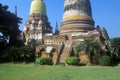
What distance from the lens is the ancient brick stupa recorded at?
32.9 meters

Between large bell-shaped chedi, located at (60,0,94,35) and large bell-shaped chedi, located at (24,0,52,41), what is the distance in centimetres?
705

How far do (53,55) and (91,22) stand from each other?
11.3 m

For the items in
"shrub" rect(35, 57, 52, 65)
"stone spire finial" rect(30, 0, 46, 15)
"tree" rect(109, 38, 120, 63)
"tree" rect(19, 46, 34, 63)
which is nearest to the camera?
"shrub" rect(35, 57, 52, 65)

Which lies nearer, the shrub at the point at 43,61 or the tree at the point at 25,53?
the shrub at the point at 43,61

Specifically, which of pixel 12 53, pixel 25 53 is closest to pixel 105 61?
pixel 25 53

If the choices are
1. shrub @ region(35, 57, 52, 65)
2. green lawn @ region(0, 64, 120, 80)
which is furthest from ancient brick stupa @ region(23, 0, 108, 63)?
green lawn @ region(0, 64, 120, 80)

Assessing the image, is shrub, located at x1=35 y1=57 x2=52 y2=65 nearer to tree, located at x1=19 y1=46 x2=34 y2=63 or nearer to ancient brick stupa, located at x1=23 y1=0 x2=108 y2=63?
ancient brick stupa, located at x1=23 y1=0 x2=108 y2=63

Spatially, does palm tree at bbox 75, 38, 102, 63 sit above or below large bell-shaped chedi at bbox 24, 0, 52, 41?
below

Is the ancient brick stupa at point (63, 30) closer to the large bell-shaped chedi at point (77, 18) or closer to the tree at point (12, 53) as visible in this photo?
the large bell-shaped chedi at point (77, 18)

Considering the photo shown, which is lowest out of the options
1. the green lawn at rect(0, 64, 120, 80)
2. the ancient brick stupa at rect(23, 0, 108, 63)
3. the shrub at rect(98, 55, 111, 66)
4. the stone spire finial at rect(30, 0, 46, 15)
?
the green lawn at rect(0, 64, 120, 80)

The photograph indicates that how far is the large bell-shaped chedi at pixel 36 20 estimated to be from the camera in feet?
153

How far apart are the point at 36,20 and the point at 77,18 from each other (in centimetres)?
1107

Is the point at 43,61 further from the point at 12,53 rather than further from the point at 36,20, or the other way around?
the point at 36,20

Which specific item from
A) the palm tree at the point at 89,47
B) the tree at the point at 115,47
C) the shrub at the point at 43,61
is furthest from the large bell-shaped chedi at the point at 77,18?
the shrub at the point at 43,61
